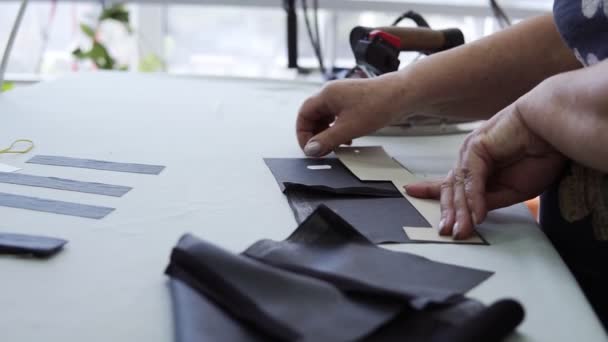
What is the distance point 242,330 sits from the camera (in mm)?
420

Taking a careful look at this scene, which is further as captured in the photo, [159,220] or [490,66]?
[490,66]

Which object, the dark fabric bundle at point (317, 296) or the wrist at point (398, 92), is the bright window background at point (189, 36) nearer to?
the wrist at point (398, 92)

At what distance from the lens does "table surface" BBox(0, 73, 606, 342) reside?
0.46 m

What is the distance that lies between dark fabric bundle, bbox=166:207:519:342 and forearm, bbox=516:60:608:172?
0.53 ft

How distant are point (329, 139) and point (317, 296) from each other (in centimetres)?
44

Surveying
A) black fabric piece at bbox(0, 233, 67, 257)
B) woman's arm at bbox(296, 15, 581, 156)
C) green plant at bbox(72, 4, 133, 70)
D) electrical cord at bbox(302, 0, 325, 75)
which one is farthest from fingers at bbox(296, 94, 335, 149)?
green plant at bbox(72, 4, 133, 70)

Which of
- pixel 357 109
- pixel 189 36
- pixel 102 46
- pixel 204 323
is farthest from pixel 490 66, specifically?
pixel 189 36

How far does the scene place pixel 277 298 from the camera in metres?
0.44

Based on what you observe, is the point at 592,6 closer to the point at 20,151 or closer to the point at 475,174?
the point at 475,174

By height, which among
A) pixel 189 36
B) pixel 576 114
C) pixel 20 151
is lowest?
pixel 189 36

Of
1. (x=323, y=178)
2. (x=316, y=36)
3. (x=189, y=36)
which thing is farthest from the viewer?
(x=189, y=36)

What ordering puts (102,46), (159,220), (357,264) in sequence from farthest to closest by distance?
(102,46) → (159,220) → (357,264)

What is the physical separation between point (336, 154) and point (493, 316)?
1.59 ft

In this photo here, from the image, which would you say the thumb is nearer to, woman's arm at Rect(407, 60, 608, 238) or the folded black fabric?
the folded black fabric
